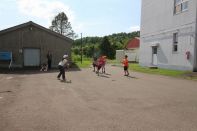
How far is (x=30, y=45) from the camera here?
3316 cm

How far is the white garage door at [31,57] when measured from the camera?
3318 cm

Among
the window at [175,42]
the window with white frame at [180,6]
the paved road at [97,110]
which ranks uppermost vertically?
the window with white frame at [180,6]

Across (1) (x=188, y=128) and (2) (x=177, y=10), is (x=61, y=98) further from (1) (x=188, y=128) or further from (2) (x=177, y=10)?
(2) (x=177, y=10)

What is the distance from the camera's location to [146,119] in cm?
866

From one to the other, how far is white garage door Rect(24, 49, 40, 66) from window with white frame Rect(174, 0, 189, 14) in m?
14.2

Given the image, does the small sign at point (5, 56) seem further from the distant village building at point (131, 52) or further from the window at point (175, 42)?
the distant village building at point (131, 52)

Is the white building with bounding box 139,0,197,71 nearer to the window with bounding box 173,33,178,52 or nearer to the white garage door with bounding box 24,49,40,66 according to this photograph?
the window with bounding box 173,33,178,52

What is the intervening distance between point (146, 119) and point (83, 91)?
20.5 ft

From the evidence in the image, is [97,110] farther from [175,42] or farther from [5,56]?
[5,56]

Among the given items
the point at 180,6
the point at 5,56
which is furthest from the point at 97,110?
the point at 5,56

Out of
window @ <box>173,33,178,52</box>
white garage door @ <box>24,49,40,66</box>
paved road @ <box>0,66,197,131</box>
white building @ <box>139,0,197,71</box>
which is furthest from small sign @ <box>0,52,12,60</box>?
paved road @ <box>0,66,197,131</box>

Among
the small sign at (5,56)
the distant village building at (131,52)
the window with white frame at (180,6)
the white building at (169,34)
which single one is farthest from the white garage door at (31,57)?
the distant village building at (131,52)

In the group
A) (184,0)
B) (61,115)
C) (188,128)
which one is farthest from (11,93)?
(184,0)

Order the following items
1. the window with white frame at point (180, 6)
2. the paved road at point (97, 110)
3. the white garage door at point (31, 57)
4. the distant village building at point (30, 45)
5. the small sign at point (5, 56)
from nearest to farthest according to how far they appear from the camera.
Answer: the paved road at point (97, 110) < the window with white frame at point (180, 6) < the small sign at point (5, 56) < the distant village building at point (30, 45) < the white garage door at point (31, 57)
